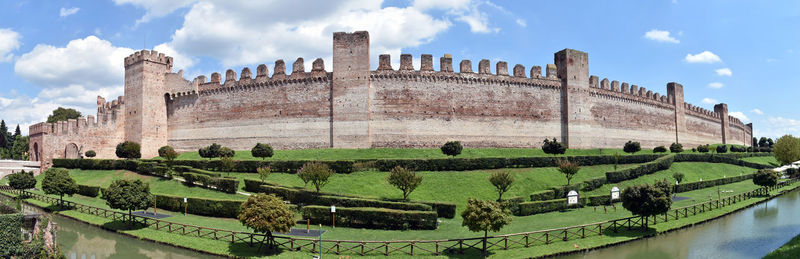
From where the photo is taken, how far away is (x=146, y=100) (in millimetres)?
47719

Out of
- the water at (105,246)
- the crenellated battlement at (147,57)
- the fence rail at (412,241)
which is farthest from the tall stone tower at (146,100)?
the fence rail at (412,241)

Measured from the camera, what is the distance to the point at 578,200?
87.8 feet

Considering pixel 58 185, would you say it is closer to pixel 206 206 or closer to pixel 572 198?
pixel 206 206

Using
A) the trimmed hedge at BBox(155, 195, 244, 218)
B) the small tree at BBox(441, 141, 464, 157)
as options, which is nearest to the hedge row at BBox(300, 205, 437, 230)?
the trimmed hedge at BBox(155, 195, 244, 218)

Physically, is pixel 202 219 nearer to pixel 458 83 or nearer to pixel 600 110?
pixel 458 83

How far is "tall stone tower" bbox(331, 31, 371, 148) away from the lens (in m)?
38.9

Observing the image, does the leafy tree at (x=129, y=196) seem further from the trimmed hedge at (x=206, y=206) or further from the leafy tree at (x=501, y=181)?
the leafy tree at (x=501, y=181)

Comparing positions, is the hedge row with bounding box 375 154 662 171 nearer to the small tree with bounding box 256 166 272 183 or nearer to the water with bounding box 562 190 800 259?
the small tree with bounding box 256 166 272 183

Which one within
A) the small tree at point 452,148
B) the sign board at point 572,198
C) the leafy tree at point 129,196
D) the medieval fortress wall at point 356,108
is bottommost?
the sign board at point 572,198

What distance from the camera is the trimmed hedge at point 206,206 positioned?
924 inches

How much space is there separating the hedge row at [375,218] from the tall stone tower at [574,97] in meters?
29.5

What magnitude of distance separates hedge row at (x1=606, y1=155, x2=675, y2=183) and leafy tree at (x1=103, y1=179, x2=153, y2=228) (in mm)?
29024

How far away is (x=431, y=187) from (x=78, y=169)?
3263cm

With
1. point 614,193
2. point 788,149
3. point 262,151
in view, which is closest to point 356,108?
point 262,151
